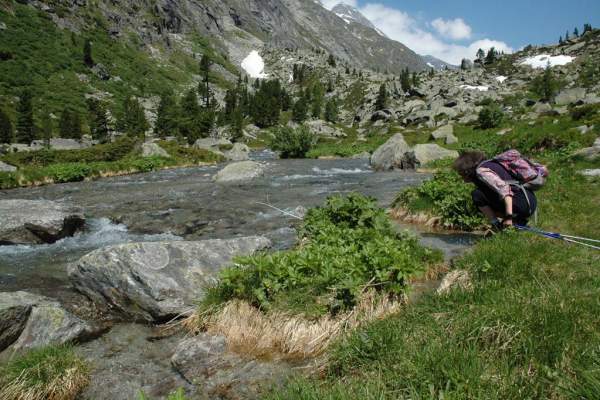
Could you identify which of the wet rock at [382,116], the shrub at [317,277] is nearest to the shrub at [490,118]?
the shrub at [317,277]

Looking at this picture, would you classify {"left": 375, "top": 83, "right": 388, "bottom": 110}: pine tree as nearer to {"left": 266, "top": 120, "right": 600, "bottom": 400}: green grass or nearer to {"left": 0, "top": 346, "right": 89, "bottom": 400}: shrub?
{"left": 266, "top": 120, "right": 600, "bottom": 400}: green grass

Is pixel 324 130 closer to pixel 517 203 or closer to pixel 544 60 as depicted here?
pixel 517 203

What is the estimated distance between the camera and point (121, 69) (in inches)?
6432

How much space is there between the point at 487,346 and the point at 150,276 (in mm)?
6305

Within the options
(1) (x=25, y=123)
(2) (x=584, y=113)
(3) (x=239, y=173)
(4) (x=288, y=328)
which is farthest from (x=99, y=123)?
(4) (x=288, y=328)

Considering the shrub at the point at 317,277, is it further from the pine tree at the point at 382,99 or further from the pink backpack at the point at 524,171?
the pine tree at the point at 382,99

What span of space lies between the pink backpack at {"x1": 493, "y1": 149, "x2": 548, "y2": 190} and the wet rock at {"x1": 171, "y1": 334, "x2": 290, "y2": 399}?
5641mm

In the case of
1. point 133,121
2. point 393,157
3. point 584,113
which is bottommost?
point 393,157

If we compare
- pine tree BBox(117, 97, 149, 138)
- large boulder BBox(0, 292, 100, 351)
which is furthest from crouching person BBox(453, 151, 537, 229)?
pine tree BBox(117, 97, 149, 138)

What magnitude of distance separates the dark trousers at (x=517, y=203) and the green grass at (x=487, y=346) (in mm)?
1369

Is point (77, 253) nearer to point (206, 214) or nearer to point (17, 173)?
point (206, 214)

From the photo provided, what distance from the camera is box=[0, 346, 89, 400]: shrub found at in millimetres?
5337

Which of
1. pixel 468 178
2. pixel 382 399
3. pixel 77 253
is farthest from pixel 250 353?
pixel 77 253

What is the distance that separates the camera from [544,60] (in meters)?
183
